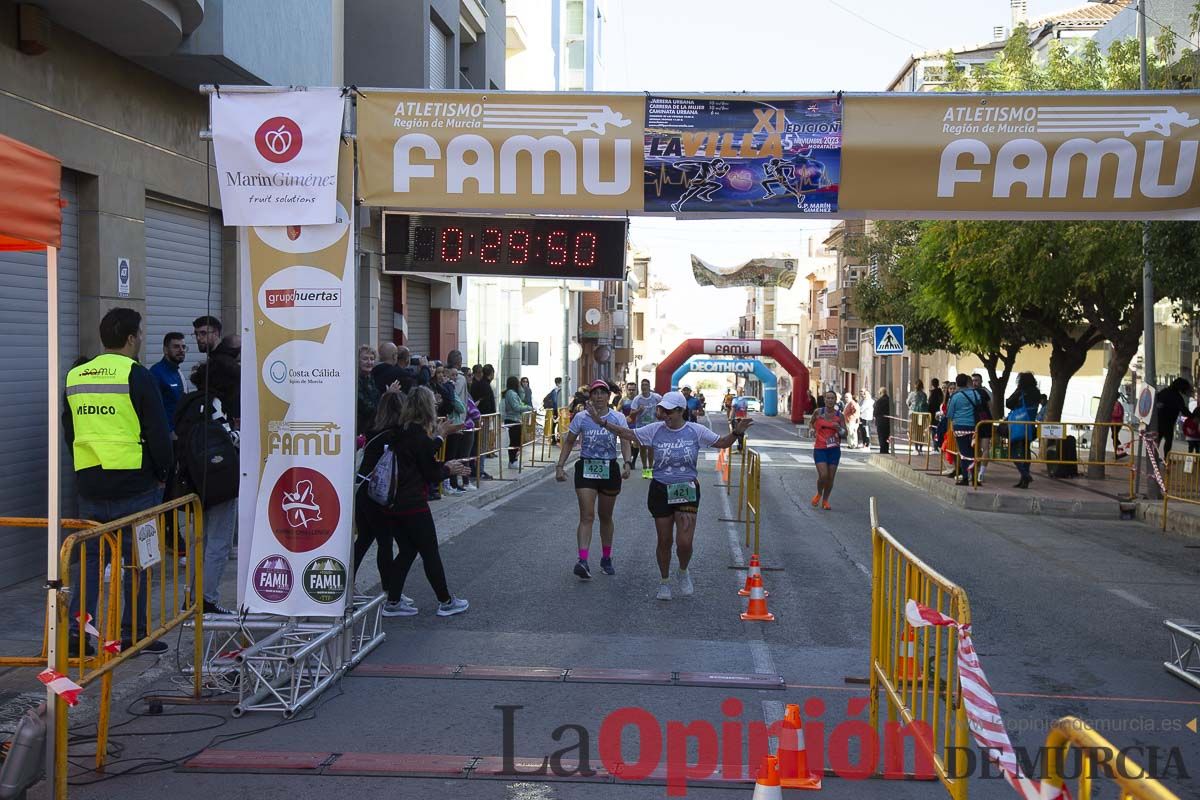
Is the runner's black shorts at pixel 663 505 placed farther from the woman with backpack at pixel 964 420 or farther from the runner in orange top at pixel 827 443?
the woman with backpack at pixel 964 420

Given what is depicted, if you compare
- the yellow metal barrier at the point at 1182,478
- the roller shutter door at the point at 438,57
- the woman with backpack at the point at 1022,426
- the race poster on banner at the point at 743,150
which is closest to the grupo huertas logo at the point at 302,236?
the race poster on banner at the point at 743,150

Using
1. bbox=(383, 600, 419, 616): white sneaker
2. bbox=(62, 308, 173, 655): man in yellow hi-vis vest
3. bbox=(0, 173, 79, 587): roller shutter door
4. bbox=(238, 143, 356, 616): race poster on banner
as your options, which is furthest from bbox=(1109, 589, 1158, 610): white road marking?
bbox=(0, 173, 79, 587): roller shutter door

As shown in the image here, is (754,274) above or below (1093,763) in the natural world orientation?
above

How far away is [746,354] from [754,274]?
26.0 ft

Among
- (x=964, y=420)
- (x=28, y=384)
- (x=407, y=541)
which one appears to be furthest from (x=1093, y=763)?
(x=964, y=420)

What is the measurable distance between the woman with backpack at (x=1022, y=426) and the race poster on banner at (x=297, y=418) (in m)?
14.4

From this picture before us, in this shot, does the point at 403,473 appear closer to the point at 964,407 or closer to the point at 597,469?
the point at 597,469

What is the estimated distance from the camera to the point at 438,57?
905 inches

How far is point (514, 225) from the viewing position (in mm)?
9859

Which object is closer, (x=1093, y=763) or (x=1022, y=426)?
(x=1093, y=763)

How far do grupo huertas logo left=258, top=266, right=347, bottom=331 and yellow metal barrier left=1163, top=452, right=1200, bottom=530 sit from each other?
13.4m

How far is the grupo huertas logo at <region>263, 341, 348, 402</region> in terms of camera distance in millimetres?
7336

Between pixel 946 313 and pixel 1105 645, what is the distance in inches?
691

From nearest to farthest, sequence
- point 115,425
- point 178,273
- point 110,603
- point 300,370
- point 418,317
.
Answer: point 110,603 < point 115,425 < point 300,370 < point 178,273 < point 418,317
